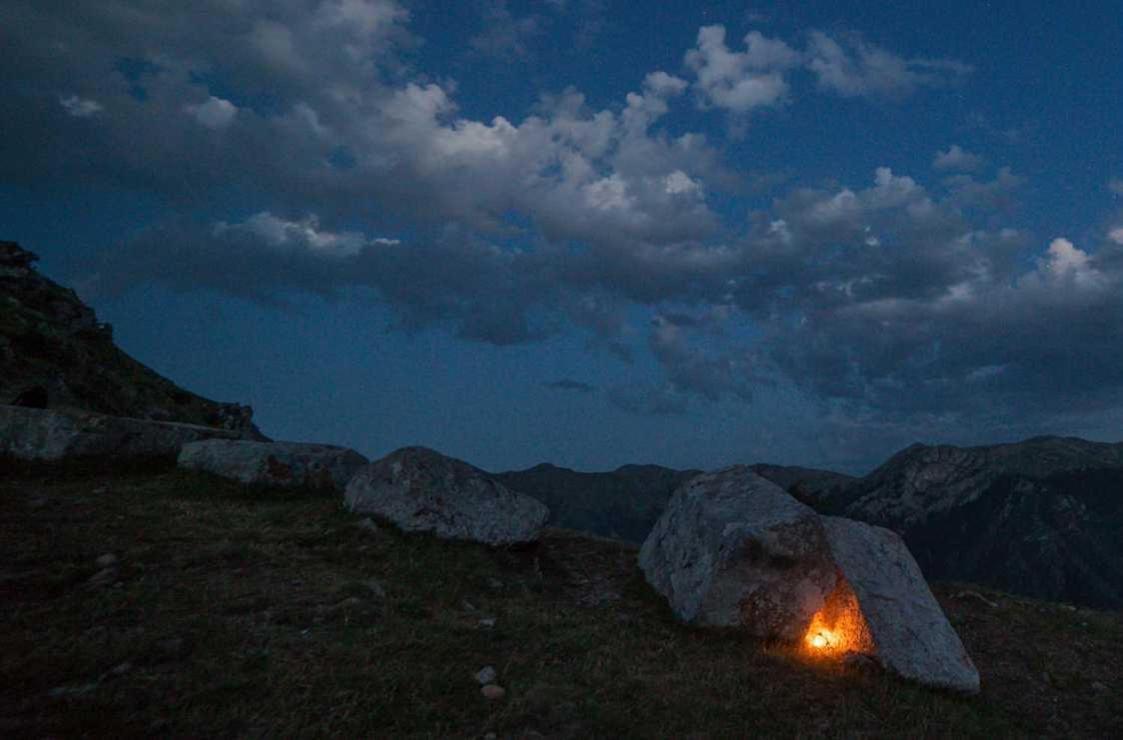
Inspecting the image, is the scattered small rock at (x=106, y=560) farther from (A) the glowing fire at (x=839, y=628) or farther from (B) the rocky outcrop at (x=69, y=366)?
(B) the rocky outcrop at (x=69, y=366)

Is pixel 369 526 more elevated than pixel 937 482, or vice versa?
pixel 369 526

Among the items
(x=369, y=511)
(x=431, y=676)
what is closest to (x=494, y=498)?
(x=369, y=511)

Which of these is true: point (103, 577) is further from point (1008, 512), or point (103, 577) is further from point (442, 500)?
point (1008, 512)

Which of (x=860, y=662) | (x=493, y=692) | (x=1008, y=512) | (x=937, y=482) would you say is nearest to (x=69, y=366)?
(x=493, y=692)

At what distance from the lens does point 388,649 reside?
332 inches

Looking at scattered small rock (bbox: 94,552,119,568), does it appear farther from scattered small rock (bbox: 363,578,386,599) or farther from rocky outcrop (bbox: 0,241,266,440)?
rocky outcrop (bbox: 0,241,266,440)

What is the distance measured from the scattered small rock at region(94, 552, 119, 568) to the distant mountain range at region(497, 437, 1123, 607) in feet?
370

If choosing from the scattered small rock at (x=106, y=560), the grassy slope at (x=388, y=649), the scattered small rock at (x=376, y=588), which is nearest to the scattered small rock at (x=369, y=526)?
the grassy slope at (x=388, y=649)

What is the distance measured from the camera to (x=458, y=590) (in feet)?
38.8

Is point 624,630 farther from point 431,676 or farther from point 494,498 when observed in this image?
point 494,498

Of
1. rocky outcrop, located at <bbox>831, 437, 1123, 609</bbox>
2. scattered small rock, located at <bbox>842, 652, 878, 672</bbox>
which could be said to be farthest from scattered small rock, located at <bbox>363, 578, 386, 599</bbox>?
rocky outcrop, located at <bbox>831, 437, 1123, 609</bbox>

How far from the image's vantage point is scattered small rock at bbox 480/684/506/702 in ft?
24.5

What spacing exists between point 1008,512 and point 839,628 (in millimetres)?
172700

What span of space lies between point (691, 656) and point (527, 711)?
373 centimetres
